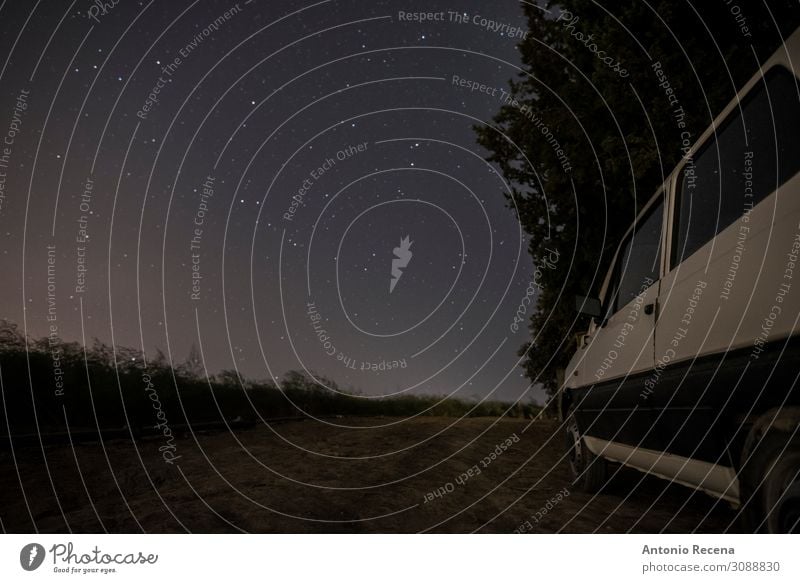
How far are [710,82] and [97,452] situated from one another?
26.0 feet

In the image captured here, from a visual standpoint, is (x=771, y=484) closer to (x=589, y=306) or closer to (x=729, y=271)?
(x=729, y=271)

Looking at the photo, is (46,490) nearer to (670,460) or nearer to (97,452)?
(97,452)

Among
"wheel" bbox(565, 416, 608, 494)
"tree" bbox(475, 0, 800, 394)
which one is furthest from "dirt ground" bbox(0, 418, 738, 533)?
"tree" bbox(475, 0, 800, 394)

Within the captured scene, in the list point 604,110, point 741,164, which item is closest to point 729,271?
point 741,164

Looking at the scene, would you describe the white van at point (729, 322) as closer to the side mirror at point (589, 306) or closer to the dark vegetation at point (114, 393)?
the side mirror at point (589, 306)

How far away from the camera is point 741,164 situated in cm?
297

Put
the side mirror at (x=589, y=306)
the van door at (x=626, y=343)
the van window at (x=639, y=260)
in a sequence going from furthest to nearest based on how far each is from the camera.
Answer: the side mirror at (x=589, y=306) < the van window at (x=639, y=260) < the van door at (x=626, y=343)

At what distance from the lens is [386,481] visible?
228 inches

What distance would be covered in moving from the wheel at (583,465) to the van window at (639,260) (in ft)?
4.70

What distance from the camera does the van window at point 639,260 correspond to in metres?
4.33
